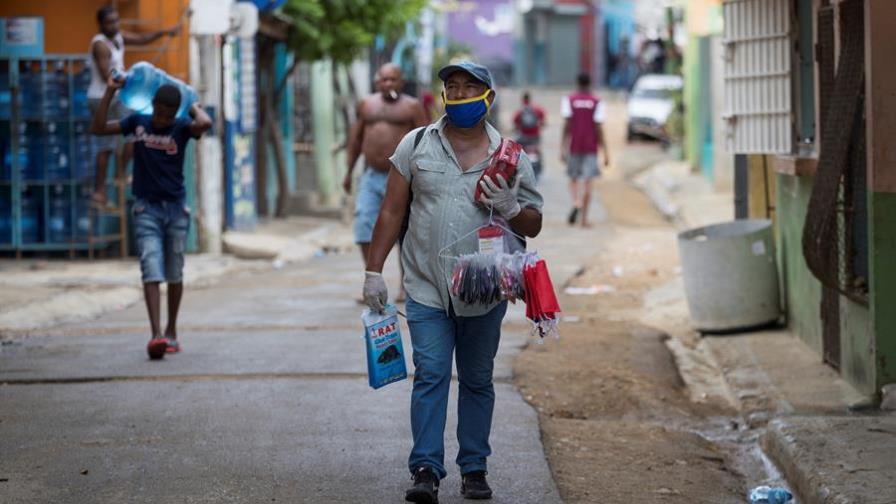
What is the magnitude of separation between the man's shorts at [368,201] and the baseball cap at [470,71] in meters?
5.79

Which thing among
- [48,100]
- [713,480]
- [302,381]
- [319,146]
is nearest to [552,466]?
[713,480]

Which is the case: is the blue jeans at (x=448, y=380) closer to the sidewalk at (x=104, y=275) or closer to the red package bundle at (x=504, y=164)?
the red package bundle at (x=504, y=164)

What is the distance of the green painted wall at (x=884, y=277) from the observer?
8.03 metres

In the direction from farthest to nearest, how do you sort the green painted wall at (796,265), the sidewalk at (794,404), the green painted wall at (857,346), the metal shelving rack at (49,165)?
the metal shelving rack at (49,165) < the green painted wall at (796,265) < the green painted wall at (857,346) < the sidewalk at (794,404)

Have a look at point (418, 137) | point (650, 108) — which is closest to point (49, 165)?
point (418, 137)

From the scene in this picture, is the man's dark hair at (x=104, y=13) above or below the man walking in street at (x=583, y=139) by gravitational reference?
above

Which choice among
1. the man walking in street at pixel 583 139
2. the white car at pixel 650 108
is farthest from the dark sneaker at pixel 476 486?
the white car at pixel 650 108

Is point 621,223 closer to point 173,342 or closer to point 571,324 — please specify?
point 571,324

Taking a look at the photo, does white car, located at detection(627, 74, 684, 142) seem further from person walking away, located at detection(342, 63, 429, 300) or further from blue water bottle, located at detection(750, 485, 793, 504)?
blue water bottle, located at detection(750, 485, 793, 504)

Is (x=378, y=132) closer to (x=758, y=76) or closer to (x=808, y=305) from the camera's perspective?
(x=758, y=76)

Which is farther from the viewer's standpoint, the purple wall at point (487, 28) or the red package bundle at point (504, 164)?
the purple wall at point (487, 28)

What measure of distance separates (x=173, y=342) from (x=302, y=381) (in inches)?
55.5

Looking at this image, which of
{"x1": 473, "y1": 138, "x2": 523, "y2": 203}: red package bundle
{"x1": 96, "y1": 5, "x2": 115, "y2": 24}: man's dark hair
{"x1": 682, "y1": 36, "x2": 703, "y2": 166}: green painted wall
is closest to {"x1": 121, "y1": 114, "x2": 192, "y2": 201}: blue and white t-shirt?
{"x1": 473, "y1": 138, "x2": 523, "y2": 203}: red package bundle

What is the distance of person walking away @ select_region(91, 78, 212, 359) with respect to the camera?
9.66m
